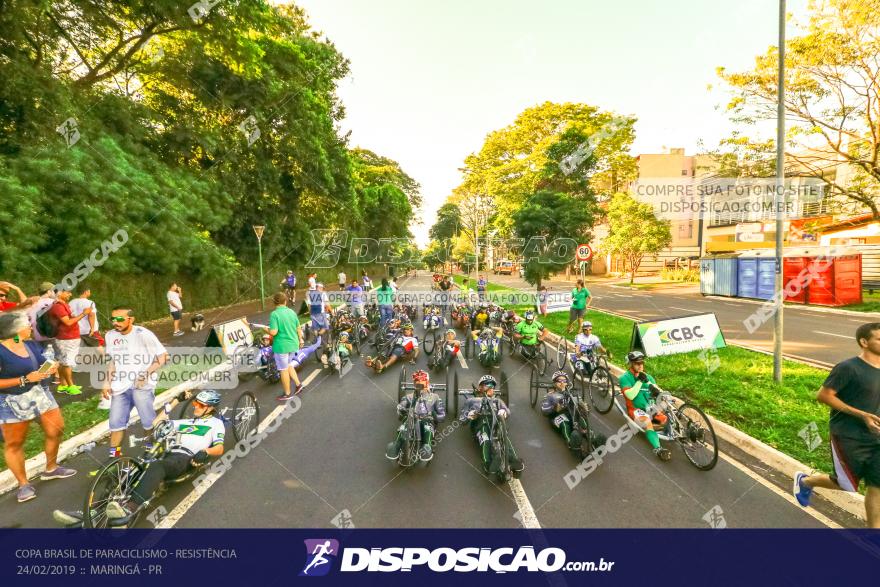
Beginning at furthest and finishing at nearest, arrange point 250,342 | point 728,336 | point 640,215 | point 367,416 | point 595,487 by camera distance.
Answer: point 640,215, point 728,336, point 250,342, point 367,416, point 595,487

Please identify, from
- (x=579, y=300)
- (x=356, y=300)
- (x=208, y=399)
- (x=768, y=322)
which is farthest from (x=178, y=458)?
(x=768, y=322)

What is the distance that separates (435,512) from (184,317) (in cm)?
1641

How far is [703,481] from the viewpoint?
4508 millimetres

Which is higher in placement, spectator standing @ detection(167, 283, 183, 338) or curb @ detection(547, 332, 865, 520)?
spectator standing @ detection(167, 283, 183, 338)

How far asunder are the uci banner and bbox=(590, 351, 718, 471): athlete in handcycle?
425 centimetres

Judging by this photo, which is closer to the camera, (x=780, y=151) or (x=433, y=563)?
(x=433, y=563)

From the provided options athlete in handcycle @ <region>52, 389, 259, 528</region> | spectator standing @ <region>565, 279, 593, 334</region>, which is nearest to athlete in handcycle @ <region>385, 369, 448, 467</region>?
athlete in handcycle @ <region>52, 389, 259, 528</region>

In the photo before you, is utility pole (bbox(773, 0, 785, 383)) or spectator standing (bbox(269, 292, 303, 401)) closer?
spectator standing (bbox(269, 292, 303, 401))

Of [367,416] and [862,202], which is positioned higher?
[862,202]

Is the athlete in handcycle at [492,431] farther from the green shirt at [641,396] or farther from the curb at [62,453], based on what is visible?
the curb at [62,453]

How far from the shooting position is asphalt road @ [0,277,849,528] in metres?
3.82

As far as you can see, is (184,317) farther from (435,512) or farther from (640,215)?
(640,215)

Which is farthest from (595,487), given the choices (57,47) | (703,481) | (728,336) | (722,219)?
(722,219)

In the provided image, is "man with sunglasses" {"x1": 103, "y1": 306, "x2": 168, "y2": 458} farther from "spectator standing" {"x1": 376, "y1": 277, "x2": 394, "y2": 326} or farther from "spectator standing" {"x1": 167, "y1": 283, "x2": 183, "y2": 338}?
"spectator standing" {"x1": 167, "y1": 283, "x2": 183, "y2": 338}
